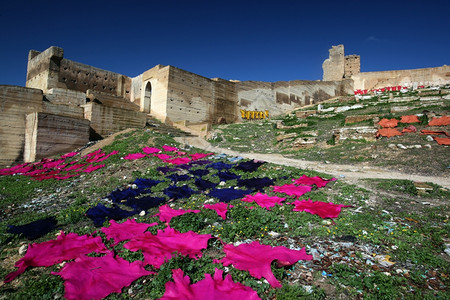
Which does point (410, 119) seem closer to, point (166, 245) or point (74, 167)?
point (166, 245)

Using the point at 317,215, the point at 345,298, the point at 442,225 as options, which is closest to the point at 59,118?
the point at 317,215

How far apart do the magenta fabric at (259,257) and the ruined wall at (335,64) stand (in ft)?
129

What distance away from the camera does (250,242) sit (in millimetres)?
3238

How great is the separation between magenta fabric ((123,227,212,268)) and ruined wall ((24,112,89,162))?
10.8 metres

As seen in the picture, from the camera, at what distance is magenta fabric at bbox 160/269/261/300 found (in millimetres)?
2184

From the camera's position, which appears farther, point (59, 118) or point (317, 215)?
point (59, 118)

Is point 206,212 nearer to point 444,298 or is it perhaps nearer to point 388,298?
point 388,298

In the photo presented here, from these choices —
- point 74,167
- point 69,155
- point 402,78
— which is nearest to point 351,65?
point 402,78

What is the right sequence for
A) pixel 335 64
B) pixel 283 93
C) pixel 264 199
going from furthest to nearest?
1. pixel 335 64
2. pixel 283 93
3. pixel 264 199

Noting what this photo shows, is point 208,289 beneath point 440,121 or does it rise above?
beneath

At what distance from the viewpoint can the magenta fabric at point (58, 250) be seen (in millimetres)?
2918

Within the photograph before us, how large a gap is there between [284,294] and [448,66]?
41262mm

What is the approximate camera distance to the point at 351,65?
36.0 metres

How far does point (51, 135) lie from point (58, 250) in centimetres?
1056
